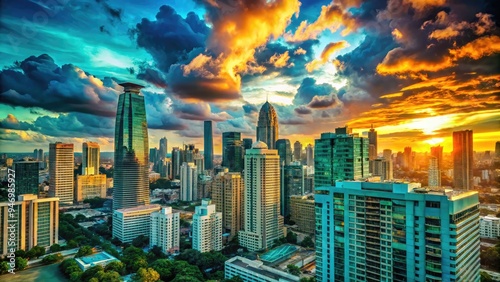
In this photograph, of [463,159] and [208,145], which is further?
[208,145]

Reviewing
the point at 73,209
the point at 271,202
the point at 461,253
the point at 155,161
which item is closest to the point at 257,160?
the point at 271,202

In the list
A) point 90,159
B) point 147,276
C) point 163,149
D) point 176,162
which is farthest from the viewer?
point 163,149

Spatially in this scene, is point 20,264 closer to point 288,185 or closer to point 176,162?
point 288,185

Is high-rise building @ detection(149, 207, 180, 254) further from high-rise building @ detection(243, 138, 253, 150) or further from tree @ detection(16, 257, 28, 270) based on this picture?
high-rise building @ detection(243, 138, 253, 150)

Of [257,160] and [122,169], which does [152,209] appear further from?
[257,160]

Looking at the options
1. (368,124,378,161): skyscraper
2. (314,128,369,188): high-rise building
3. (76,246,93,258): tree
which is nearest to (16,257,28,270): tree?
(76,246,93,258): tree

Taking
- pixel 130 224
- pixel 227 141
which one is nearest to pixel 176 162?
pixel 227 141
